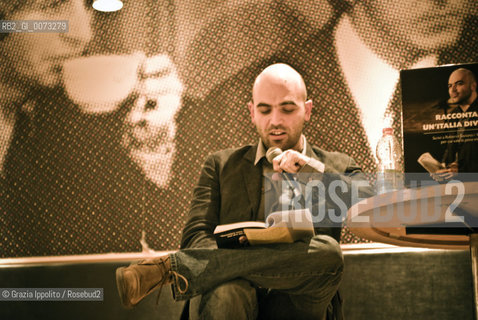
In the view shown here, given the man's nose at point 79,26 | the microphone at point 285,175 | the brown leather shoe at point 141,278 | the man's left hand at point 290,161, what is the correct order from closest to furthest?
the brown leather shoe at point 141,278 < the man's left hand at point 290,161 < the microphone at point 285,175 < the man's nose at point 79,26

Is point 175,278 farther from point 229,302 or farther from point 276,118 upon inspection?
point 276,118

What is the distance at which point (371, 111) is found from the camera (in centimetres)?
259

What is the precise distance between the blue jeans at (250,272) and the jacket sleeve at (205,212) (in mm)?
347

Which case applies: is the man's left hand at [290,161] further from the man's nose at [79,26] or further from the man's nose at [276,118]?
the man's nose at [79,26]

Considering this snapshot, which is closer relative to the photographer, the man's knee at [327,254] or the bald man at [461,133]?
the bald man at [461,133]

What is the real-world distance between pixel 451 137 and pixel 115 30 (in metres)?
2.14

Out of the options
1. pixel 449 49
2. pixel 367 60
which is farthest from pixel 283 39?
pixel 449 49

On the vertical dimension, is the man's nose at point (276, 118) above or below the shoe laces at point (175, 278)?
above

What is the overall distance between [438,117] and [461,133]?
0.24ft

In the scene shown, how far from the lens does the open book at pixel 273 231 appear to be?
4.74 ft

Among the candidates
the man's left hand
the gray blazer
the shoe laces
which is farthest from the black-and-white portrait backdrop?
the shoe laces

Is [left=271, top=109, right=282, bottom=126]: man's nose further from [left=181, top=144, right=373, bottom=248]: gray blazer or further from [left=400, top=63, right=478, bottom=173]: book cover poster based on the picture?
[left=400, top=63, right=478, bottom=173]: book cover poster

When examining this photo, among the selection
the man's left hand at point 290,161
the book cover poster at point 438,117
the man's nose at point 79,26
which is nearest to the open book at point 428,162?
the book cover poster at point 438,117
